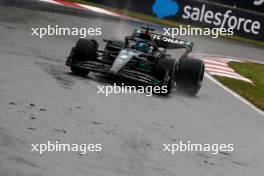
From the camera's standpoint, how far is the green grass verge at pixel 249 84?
14.7m

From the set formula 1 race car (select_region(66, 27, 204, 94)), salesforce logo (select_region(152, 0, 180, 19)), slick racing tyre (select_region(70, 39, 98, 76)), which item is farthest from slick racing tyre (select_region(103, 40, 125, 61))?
salesforce logo (select_region(152, 0, 180, 19))

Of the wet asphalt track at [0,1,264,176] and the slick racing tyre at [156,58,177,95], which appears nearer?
the wet asphalt track at [0,1,264,176]

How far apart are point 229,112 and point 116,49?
2.18m

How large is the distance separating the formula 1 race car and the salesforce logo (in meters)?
15.8

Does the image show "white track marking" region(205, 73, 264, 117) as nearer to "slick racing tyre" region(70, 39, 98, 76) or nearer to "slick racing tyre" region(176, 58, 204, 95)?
"slick racing tyre" region(176, 58, 204, 95)

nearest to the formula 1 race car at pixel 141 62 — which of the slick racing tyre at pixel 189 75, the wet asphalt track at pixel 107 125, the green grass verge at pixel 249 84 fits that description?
the slick racing tyre at pixel 189 75

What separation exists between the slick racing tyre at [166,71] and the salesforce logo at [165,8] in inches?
663

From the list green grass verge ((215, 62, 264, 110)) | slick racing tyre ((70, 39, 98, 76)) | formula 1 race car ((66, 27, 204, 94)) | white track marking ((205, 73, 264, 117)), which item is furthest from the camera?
green grass verge ((215, 62, 264, 110))

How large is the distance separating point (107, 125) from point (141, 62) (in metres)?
4.00

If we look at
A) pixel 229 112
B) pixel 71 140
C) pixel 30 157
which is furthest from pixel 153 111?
pixel 30 157

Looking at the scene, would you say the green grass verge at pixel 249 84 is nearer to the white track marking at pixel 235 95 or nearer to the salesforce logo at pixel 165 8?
the white track marking at pixel 235 95

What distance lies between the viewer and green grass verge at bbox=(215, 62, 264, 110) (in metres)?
14.7

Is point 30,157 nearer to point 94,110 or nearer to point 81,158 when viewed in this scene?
point 81,158

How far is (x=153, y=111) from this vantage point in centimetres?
1045
